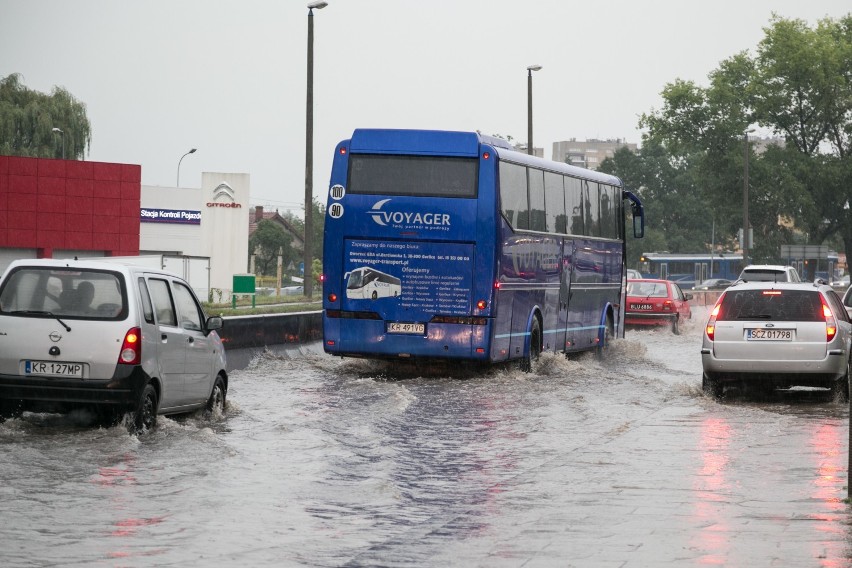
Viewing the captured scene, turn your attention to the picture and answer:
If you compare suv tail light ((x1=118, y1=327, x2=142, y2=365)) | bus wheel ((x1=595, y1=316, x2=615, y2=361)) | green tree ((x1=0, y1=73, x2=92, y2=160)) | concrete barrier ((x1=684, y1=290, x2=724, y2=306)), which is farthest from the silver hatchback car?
green tree ((x1=0, y1=73, x2=92, y2=160))

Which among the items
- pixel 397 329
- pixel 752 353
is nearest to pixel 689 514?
pixel 752 353

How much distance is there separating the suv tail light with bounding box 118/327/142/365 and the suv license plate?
0.37 meters

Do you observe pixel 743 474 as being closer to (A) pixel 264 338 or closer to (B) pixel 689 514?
(B) pixel 689 514

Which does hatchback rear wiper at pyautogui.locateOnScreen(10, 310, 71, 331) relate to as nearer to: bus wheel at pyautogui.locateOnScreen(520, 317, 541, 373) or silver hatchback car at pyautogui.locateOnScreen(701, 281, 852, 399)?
silver hatchback car at pyautogui.locateOnScreen(701, 281, 852, 399)

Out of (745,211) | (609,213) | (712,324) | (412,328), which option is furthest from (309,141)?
(745,211)

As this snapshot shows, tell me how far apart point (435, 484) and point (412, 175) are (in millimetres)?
10845

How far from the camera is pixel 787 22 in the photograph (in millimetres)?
82625

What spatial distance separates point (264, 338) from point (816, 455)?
41.6ft

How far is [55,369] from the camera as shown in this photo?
42.5ft

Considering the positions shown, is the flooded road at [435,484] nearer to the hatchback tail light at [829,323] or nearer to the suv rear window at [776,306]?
the hatchback tail light at [829,323]

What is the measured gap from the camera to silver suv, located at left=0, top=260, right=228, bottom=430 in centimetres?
1291

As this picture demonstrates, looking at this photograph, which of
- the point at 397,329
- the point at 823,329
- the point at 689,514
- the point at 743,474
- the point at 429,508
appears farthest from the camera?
the point at 397,329

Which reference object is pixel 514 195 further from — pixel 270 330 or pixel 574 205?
pixel 270 330

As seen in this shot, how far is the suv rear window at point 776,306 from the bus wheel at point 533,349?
4.95m
